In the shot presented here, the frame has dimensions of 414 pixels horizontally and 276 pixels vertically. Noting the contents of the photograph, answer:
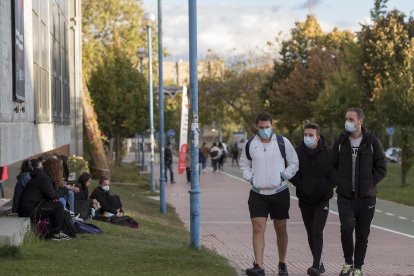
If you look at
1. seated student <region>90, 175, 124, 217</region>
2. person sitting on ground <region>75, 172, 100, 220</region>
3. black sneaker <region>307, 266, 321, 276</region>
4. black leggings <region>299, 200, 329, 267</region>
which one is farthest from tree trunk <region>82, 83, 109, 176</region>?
black sneaker <region>307, 266, 321, 276</region>

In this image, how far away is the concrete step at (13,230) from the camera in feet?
33.5

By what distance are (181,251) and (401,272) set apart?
9.06 ft

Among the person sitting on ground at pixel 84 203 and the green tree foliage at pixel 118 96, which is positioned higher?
the green tree foliage at pixel 118 96

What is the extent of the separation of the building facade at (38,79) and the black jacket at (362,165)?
178 inches

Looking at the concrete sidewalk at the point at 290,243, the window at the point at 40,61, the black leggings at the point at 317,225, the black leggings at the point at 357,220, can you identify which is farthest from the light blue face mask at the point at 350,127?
the window at the point at 40,61

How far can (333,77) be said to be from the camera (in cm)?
4938

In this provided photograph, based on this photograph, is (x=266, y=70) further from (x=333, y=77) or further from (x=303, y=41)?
(x=333, y=77)

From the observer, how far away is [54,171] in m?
13.1

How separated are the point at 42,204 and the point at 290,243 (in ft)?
16.8

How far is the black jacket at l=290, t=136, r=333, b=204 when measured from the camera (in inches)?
390

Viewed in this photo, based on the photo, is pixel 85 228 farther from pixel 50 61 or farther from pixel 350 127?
pixel 50 61

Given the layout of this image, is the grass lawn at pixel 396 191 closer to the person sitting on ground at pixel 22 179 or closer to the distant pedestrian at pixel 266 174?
the person sitting on ground at pixel 22 179

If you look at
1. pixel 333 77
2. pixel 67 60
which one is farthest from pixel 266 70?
pixel 67 60

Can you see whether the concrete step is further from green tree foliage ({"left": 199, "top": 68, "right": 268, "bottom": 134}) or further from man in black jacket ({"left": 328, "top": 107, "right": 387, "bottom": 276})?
green tree foliage ({"left": 199, "top": 68, "right": 268, "bottom": 134})
